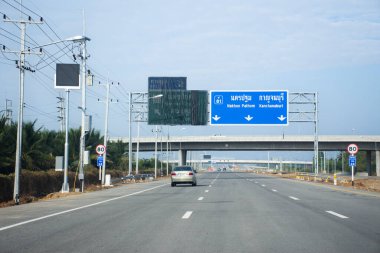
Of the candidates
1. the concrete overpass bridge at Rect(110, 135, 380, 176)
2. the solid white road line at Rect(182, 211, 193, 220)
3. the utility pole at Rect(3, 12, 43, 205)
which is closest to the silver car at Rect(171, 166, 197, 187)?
the utility pole at Rect(3, 12, 43, 205)

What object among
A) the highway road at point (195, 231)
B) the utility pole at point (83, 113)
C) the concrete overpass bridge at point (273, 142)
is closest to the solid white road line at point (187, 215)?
the highway road at point (195, 231)

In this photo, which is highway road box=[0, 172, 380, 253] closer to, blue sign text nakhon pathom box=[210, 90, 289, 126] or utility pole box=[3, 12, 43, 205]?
utility pole box=[3, 12, 43, 205]

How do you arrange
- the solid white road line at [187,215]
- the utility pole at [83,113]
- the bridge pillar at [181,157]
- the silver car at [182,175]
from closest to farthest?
the solid white road line at [187,215] < the utility pole at [83,113] < the silver car at [182,175] < the bridge pillar at [181,157]

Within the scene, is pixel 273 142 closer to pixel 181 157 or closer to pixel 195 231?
pixel 181 157

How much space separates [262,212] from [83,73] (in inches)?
963

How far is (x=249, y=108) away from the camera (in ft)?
164

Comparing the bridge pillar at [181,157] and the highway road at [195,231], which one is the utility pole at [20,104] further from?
the bridge pillar at [181,157]

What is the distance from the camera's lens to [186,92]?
172 ft

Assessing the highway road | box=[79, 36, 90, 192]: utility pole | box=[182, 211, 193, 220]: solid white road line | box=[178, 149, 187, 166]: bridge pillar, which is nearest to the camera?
the highway road

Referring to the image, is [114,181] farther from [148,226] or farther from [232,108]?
[148,226]

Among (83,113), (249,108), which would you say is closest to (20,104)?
(83,113)

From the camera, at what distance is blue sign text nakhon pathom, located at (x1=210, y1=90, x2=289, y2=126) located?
4994 centimetres

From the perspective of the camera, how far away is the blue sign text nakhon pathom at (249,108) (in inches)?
1966

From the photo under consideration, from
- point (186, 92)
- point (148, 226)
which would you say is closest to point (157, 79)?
point (186, 92)
